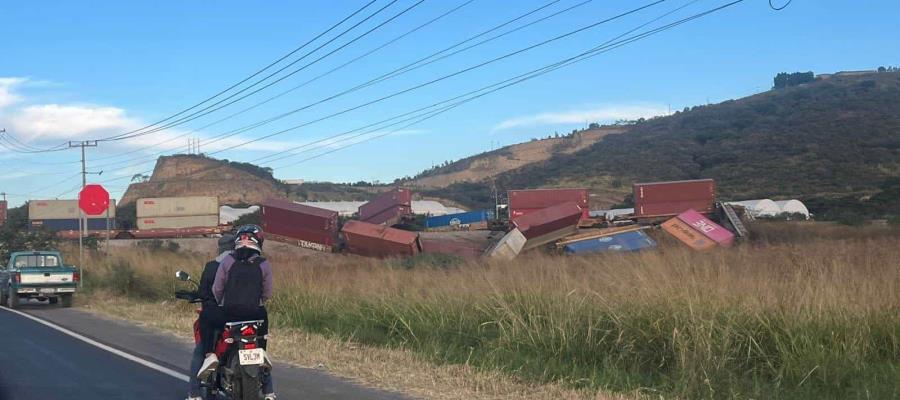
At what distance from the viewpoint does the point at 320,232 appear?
142 feet

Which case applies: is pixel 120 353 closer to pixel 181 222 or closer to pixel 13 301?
pixel 13 301

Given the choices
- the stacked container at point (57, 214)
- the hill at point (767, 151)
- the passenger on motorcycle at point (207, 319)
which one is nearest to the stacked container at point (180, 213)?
the stacked container at point (57, 214)

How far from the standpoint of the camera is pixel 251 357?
311 inches

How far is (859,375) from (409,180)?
146677 millimetres

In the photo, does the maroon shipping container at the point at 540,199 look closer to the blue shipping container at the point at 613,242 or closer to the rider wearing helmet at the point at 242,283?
the blue shipping container at the point at 613,242

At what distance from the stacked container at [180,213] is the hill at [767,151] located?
123 feet

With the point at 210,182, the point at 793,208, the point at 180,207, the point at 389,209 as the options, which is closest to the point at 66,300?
the point at 389,209

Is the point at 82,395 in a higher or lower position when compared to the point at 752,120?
lower

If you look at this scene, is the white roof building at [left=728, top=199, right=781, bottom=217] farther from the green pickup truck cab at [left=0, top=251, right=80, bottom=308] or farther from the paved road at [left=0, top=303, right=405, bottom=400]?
the paved road at [left=0, top=303, right=405, bottom=400]

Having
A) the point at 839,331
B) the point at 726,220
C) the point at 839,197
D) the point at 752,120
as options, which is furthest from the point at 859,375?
the point at 752,120

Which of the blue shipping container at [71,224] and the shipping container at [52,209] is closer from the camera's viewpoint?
the shipping container at [52,209]

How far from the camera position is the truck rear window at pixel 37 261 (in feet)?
89.8

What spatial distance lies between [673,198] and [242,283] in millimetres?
36126

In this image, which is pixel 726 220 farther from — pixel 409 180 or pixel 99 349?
pixel 409 180
